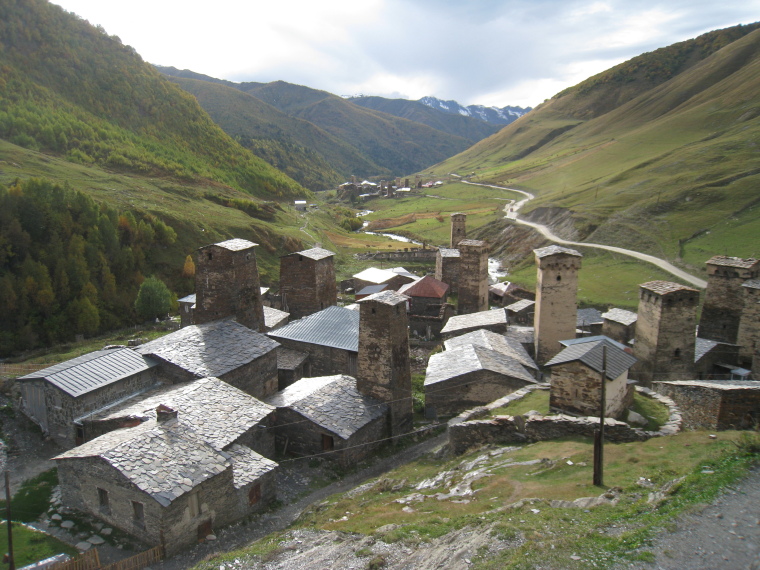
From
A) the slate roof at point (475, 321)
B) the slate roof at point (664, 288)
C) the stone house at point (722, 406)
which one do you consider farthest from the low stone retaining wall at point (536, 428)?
the slate roof at point (475, 321)

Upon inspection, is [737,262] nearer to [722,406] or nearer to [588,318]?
[588,318]

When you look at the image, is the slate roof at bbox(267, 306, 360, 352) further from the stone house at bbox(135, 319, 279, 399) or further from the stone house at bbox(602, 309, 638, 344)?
the stone house at bbox(602, 309, 638, 344)

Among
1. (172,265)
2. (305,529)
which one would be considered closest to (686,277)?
(305,529)

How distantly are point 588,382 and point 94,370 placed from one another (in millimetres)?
19716

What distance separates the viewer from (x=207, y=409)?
18.2 meters

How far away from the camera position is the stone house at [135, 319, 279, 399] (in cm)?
2152

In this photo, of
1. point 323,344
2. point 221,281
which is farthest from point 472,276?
point 221,281

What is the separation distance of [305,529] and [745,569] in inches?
403

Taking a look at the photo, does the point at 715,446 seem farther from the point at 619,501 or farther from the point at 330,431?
the point at 330,431

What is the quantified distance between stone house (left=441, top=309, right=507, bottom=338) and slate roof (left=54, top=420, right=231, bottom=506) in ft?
70.5

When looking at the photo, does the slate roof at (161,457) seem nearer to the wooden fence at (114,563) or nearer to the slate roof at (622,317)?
the wooden fence at (114,563)

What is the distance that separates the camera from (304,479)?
18.7m

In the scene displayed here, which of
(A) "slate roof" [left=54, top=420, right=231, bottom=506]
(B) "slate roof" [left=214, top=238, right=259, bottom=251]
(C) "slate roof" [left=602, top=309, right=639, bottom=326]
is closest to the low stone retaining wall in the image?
(A) "slate roof" [left=54, top=420, right=231, bottom=506]

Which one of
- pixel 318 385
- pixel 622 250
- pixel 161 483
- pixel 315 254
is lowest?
pixel 318 385
